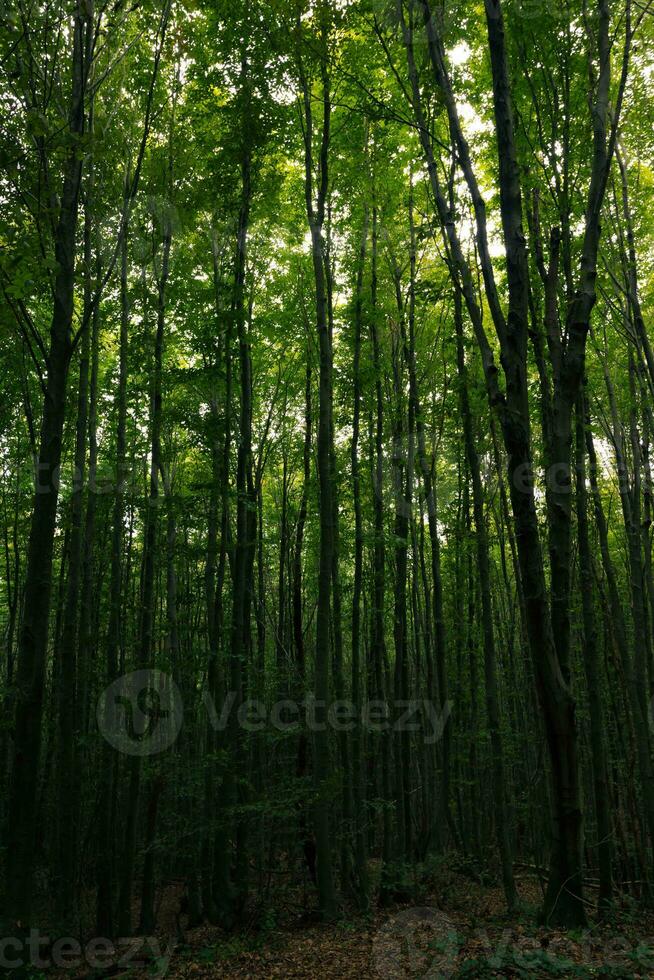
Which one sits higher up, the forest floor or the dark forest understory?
the dark forest understory

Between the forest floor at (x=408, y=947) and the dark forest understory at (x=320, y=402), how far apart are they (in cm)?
6

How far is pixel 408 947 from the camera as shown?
613 centimetres

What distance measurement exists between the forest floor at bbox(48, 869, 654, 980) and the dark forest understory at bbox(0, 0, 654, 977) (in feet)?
0.19

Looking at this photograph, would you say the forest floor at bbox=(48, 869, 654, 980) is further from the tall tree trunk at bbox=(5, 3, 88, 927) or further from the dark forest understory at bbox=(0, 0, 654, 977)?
the tall tree trunk at bbox=(5, 3, 88, 927)

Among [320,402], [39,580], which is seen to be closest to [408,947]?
[39,580]

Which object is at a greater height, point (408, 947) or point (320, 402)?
point (320, 402)

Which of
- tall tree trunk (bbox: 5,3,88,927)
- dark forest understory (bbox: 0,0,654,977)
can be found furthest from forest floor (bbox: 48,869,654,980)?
tall tree trunk (bbox: 5,3,88,927)

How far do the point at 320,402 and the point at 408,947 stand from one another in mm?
6163

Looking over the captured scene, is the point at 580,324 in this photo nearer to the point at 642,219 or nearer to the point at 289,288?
the point at 642,219

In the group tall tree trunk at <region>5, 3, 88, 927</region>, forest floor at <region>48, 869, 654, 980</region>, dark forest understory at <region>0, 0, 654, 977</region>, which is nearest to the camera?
forest floor at <region>48, 869, 654, 980</region>

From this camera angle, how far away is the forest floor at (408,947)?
4.02 meters

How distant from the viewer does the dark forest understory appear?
4660 mm

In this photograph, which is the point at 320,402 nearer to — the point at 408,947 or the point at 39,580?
the point at 39,580

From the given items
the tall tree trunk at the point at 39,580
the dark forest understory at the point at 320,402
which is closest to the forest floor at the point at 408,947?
the dark forest understory at the point at 320,402
